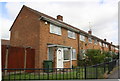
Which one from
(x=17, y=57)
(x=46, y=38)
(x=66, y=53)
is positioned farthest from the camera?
(x=66, y=53)

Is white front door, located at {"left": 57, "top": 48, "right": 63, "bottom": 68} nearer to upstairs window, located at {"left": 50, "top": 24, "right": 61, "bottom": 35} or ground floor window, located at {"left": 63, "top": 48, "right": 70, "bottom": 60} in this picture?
ground floor window, located at {"left": 63, "top": 48, "right": 70, "bottom": 60}

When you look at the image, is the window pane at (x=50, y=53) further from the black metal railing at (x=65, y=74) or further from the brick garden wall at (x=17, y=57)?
the black metal railing at (x=65, y=74)

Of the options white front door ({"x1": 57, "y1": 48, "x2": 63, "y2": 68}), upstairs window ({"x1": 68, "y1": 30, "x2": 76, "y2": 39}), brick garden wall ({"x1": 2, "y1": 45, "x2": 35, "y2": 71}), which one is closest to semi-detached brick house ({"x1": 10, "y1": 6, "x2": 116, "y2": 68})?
white front door ({"x1": 57, "y1": 48, "x2": 63, "y2": 68})

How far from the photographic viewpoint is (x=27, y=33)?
8477 millimetres

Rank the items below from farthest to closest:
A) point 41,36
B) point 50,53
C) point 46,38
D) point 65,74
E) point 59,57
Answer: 1. point 59,57
2. point 50,53
3. point 46,38
4. point 41,36
5. point 65,74

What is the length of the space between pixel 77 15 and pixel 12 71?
4.25 meters

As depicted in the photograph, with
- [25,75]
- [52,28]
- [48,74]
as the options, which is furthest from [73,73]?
[52,28]

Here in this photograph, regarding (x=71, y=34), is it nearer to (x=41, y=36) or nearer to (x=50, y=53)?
(x=50, y=53)

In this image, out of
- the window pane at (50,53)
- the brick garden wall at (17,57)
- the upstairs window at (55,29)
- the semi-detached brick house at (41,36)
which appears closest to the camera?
the brick garden wall at (17,57)

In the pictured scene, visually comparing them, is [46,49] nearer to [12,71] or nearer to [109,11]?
[12,71]

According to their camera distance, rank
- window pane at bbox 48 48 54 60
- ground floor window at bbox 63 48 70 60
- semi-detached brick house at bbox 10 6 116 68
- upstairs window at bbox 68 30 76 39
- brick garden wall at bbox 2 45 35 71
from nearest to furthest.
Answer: brick garden wall at bbox 2 45 35 71
semi-detached brick house at bbox 10 6 116 68
window pane at bbox 48 48 54 60
ground floor window at bbox 63 48 70 60
upstairs window at bbox 68 30 76 39

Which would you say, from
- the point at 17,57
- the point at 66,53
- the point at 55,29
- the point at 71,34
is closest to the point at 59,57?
the point at 66,53

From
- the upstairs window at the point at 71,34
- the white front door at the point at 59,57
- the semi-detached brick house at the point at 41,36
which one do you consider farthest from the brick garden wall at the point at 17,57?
the upstairs window at the point at 71,34

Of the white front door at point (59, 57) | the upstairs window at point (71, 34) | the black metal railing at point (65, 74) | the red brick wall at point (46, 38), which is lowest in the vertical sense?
the black metal railing at point (65, 74)
